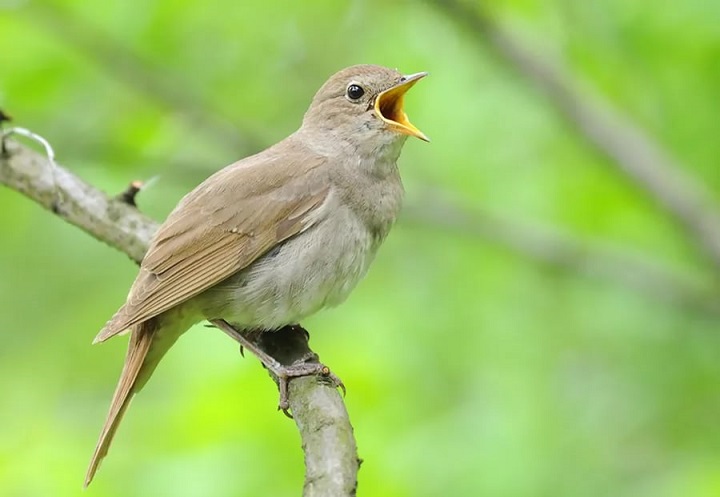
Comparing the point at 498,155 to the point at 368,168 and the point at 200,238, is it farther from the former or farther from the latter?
the point at 200,238

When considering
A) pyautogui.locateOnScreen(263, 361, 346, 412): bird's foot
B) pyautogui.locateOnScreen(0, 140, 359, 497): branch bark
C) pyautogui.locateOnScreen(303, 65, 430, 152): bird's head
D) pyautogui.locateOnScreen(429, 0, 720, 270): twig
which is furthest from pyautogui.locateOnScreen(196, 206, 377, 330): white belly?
pyautogui.locateOnScreen(429, 0, 720, 270): twig

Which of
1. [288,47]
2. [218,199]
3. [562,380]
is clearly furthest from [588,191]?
[218,199]

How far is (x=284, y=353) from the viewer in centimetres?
477

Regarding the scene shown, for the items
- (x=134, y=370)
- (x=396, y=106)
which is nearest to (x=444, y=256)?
(x=396, y=106)

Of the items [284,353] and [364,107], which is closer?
[284,353]

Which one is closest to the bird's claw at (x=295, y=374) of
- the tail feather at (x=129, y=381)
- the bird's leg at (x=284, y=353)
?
the bird's leg at (x=284, y=353)

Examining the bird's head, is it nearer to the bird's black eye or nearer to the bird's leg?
the bird's black eye

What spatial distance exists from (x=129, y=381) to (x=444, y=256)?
11.9ft

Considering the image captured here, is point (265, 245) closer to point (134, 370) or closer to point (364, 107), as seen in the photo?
point (134, 370)

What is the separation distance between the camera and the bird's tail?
14.4 feet

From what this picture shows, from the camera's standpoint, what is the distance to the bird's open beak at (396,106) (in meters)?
5.04

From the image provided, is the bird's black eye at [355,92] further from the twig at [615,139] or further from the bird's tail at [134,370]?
the bird's tail at [134,370]

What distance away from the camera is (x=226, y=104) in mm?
7180

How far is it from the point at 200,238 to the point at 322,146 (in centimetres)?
82
